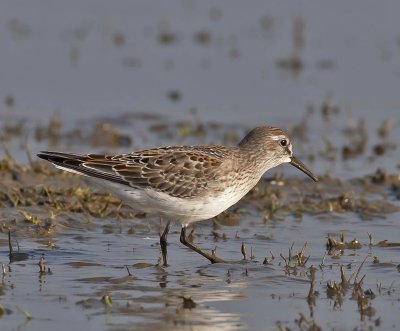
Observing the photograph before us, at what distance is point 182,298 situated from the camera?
992cm

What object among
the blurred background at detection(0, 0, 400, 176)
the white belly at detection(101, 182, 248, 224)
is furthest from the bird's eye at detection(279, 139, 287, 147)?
the blurred background at detection(0, 0, 400, 176)

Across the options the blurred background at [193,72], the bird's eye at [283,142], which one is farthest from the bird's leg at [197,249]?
the blurred background at [193,72]

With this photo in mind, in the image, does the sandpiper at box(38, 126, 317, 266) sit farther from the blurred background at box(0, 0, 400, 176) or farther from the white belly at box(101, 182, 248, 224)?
the blurred background at box(0, 0, 400, 176)

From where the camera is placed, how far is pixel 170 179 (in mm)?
11797

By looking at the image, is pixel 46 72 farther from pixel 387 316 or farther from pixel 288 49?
pixel 387 316

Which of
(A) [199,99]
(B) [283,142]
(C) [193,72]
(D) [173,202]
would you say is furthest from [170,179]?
(C) [193,72]

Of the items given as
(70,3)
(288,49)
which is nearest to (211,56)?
(288,49)

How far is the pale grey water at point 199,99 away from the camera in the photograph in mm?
9828

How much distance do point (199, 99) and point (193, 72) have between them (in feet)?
5.49

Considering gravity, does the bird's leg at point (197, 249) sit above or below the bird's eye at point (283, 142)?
below

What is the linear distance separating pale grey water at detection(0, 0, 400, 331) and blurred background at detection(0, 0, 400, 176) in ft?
0.15

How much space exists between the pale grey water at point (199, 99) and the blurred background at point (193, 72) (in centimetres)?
5

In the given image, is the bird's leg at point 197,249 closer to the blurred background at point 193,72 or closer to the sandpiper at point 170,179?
the sandpiper at point 170,179

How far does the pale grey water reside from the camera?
9828 millimetres
